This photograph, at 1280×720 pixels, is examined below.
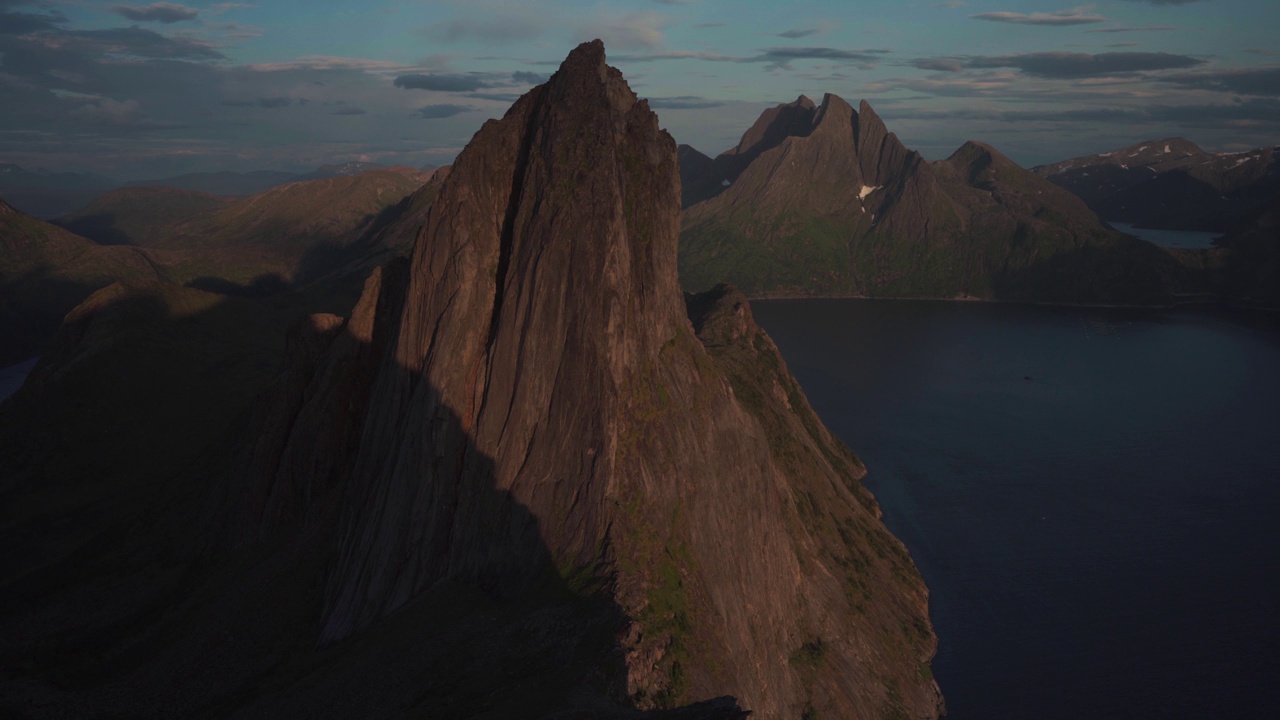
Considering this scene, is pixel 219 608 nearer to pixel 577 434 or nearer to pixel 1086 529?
pixel 577 434

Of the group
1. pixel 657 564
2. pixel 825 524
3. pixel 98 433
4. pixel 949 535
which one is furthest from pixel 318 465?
pixel 949 535

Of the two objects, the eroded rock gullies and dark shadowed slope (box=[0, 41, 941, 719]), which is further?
the eroded rock gullies

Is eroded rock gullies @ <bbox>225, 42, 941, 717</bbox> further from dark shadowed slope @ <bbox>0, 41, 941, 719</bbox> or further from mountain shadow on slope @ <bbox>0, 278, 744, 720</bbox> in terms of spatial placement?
mountain shadow on slope @ <bbox>0, 278, 744, 720</bbox>

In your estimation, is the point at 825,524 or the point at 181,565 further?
the point at 825,524

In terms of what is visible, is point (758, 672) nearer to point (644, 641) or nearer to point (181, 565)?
point (644, 641)

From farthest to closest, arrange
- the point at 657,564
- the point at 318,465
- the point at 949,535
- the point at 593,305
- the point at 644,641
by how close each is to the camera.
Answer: the point at 949,535 < the point at 318,465 < the point at 593,305 < the point at 657,564 < the point at 644,641

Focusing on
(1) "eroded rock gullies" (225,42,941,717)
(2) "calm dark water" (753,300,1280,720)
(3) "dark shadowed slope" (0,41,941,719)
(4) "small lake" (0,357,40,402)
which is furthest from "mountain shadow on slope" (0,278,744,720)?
(4) "small lake" (0,357,40,402)

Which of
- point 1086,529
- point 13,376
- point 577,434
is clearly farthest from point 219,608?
point 13,376

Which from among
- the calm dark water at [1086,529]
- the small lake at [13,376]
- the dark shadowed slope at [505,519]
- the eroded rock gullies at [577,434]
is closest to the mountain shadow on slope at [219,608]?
the dark shadowed slope at [505,519]
